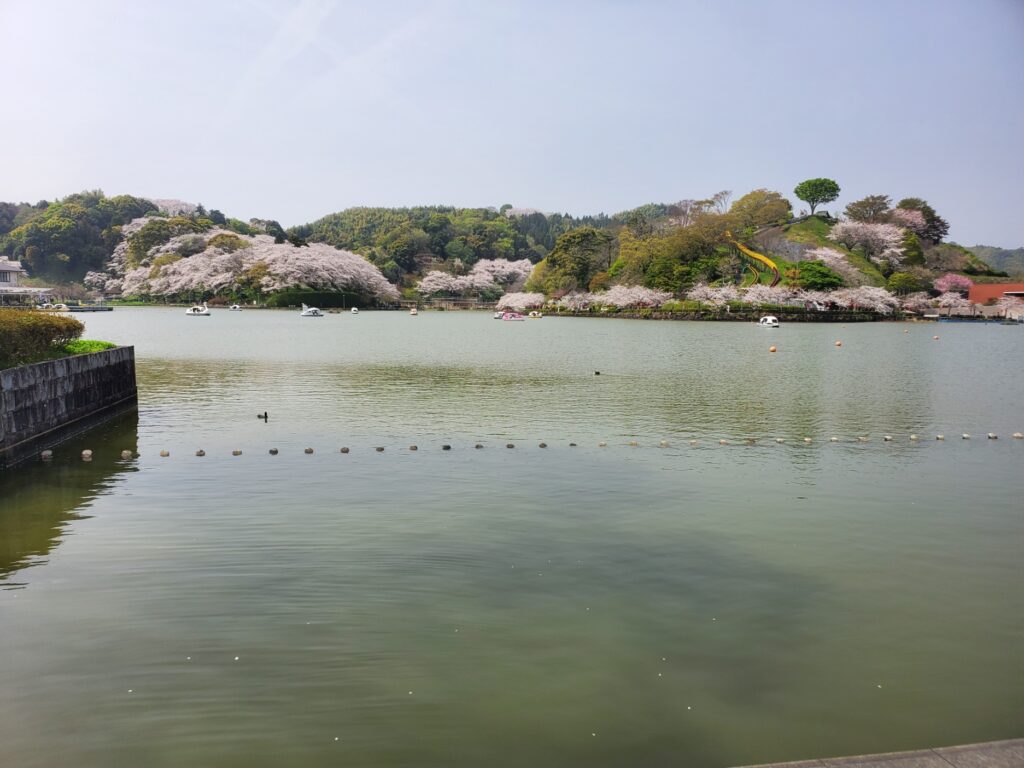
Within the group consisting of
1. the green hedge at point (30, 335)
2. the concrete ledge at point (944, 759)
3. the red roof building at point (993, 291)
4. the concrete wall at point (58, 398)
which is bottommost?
the concrete ledge at point (944, 759)

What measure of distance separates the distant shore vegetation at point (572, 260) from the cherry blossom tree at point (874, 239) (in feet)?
0.56

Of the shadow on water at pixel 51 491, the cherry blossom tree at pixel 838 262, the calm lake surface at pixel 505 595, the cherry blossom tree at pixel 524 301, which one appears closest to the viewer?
the calm lake surface at pixel 505 595

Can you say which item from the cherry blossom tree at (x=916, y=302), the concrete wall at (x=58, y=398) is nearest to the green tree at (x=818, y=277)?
the cherry blossom tree at (x=916, y=302)

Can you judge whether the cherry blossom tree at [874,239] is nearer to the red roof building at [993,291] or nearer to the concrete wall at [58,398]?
A: the red roof building at [993,291]

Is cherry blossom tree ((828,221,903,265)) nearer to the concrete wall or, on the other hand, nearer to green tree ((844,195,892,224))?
green tree ((844,195,892,224))

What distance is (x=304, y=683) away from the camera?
672cm

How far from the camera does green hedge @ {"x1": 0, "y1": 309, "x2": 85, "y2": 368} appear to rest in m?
16.5

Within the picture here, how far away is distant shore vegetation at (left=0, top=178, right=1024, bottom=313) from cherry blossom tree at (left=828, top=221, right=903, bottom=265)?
170mm

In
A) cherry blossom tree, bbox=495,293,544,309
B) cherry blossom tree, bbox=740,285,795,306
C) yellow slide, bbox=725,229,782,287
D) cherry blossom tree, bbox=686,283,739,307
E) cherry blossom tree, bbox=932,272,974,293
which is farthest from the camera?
cherry blossom tree, bbox=495,293,544,309

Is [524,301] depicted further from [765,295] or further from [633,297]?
[765,295]

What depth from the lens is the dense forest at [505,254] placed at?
108312mm

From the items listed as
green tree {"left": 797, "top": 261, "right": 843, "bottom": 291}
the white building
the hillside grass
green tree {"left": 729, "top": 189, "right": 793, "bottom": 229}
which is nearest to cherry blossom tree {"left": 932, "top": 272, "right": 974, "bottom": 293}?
the hillside grass

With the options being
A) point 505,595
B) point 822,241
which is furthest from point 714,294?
point 505,595

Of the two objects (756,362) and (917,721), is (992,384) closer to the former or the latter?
(756,362)
